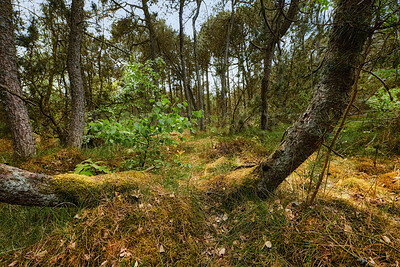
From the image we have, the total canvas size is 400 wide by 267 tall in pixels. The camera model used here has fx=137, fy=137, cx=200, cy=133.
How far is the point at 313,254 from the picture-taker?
1313 millimetres

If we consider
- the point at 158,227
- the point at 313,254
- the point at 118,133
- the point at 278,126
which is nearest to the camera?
the point at 313,254

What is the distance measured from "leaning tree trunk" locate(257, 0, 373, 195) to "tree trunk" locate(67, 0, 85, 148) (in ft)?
17.4

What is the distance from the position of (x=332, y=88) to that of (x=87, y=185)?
311cm

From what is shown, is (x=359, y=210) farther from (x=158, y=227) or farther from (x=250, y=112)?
(x=250, y=112)

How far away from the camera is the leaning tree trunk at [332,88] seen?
1240 mm

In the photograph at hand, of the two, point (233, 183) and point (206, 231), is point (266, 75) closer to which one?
point (233, 183)

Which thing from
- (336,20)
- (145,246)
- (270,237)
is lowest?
(270,237)

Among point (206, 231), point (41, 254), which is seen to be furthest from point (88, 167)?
point (206, 231)

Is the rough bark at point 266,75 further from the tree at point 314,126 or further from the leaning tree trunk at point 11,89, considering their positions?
the leaning tree trunk at point 11,89

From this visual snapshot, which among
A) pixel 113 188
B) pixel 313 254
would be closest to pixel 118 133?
pixel 113 188

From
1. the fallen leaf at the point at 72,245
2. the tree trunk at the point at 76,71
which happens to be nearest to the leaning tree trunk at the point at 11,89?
the tree trunk at the point at 76,71

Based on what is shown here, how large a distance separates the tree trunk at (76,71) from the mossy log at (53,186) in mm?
3256

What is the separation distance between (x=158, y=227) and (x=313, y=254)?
5.26ft

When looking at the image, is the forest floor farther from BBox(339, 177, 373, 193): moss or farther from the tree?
the tree
